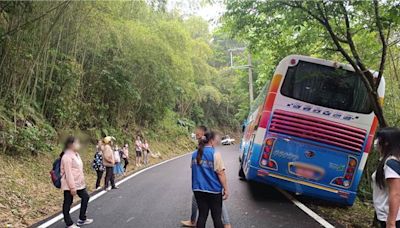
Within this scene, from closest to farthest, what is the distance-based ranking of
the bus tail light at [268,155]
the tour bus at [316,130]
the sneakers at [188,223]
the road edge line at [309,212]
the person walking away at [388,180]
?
the person walking away at [388,180] < the sneakers at [188,223] < the road edge line at [309,212] < the tour bus at [316,130] < the bus tail light at [268,155]

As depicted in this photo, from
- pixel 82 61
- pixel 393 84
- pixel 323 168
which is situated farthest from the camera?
pixel 82 61

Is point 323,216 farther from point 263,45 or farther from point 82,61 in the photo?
point 82,61

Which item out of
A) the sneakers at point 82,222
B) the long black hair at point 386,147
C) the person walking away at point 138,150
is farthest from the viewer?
the person walking away at point 138,150

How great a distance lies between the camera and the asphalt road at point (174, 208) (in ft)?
21.0

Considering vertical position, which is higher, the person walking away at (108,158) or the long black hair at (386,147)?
the long black hair at (386,147)

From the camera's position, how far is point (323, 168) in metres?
7.40

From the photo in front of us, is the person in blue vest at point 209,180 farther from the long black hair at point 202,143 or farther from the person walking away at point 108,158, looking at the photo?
the person walking away at point 108,158

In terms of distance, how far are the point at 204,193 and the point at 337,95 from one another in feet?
13.1

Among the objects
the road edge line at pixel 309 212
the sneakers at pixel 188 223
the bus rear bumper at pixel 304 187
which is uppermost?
the bus rear bumper at pixel 304 187

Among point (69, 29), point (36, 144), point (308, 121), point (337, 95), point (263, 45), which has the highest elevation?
point (69, 29)

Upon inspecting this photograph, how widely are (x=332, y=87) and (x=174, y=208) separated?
388cm

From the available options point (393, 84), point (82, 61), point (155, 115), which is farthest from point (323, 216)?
point (155, 115)

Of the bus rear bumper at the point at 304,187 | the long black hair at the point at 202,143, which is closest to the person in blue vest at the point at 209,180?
the long black hair at the point at 202,143

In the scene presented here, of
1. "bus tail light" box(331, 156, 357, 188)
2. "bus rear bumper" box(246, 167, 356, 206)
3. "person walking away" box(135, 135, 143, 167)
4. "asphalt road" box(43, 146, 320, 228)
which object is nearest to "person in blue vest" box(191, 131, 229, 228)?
"asphalt road" box(43, 146, 320, 228)
